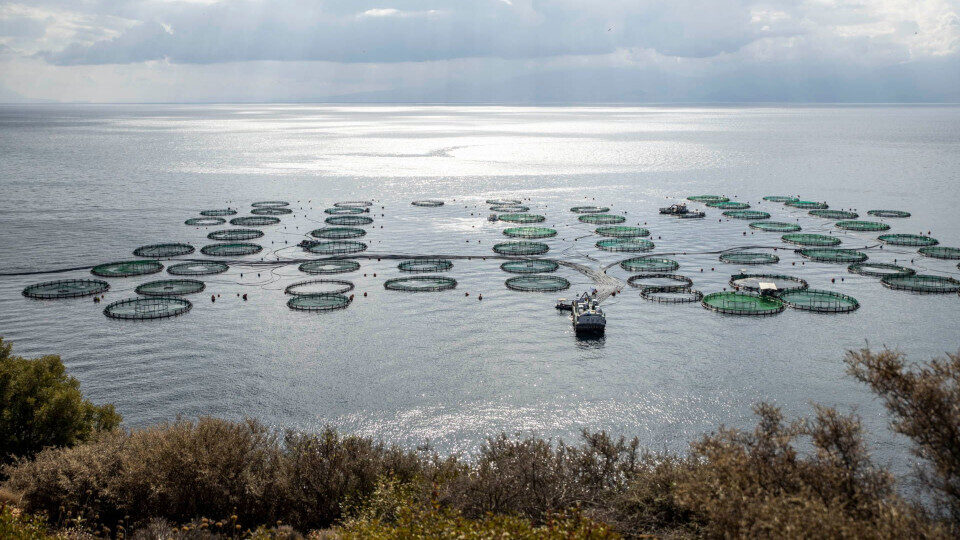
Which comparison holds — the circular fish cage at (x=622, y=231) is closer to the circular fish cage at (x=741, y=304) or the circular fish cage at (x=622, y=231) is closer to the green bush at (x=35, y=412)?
the circular fish cage at (x=741, y=304)

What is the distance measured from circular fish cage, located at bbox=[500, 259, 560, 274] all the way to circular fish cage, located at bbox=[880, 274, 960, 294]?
236 feet

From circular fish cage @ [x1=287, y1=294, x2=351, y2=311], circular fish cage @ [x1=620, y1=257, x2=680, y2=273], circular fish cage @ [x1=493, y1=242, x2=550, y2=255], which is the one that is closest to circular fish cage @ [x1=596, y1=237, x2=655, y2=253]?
circular fish cage @ [x1=620, y1=257, x2=680, y2=273]

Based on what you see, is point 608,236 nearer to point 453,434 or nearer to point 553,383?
point 553,383

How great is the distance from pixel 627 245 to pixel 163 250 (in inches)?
4749

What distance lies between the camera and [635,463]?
2704 inches

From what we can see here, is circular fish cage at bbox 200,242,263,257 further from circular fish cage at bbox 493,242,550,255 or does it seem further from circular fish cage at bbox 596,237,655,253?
circular fish cage at bbox 596,237,655,253

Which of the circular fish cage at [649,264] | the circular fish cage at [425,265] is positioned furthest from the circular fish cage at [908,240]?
the circular fish cage at [425,265]

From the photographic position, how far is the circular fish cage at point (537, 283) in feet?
461

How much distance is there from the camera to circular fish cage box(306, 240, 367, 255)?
170m

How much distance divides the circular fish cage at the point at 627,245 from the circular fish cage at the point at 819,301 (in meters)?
44.5

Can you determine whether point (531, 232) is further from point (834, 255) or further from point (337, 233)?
point (834, 255)

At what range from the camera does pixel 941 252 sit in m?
163

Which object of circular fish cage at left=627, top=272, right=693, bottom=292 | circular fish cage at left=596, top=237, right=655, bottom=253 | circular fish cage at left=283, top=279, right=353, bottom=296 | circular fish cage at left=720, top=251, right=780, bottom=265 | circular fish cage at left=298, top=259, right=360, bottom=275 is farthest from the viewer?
circular fish cage at left=596, top=237, right=655, bottom=253

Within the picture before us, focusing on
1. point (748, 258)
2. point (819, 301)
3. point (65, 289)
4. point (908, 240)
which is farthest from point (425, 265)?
point (908, 240)
